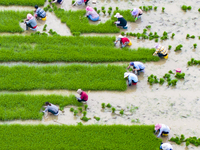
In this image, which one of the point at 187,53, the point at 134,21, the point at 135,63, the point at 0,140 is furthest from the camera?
the point at 134,21

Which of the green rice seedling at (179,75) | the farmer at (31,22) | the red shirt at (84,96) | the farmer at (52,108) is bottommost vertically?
the farmer at (52,108)

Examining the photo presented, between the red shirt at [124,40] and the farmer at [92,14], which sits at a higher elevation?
the farmer at [92,14]

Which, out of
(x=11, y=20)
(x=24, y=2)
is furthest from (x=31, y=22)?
(x=24, y=2)

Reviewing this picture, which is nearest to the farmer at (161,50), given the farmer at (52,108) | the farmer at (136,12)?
the farmer at (136,12)

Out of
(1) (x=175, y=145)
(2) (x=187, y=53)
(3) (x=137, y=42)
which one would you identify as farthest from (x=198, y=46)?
(1) (x=175, y=145)

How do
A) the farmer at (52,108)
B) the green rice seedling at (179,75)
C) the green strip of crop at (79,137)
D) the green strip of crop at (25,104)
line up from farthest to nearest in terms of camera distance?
1. the green rice seedling at (179,75)
2. the green strip of crop at (25,104)
3. the farmer at (52,108)
4. the green strip of crop at (79,137)

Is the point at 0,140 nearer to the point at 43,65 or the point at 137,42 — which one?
the point at 43,65

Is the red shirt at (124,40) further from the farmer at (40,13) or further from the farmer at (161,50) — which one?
the farmer at (40,13)
